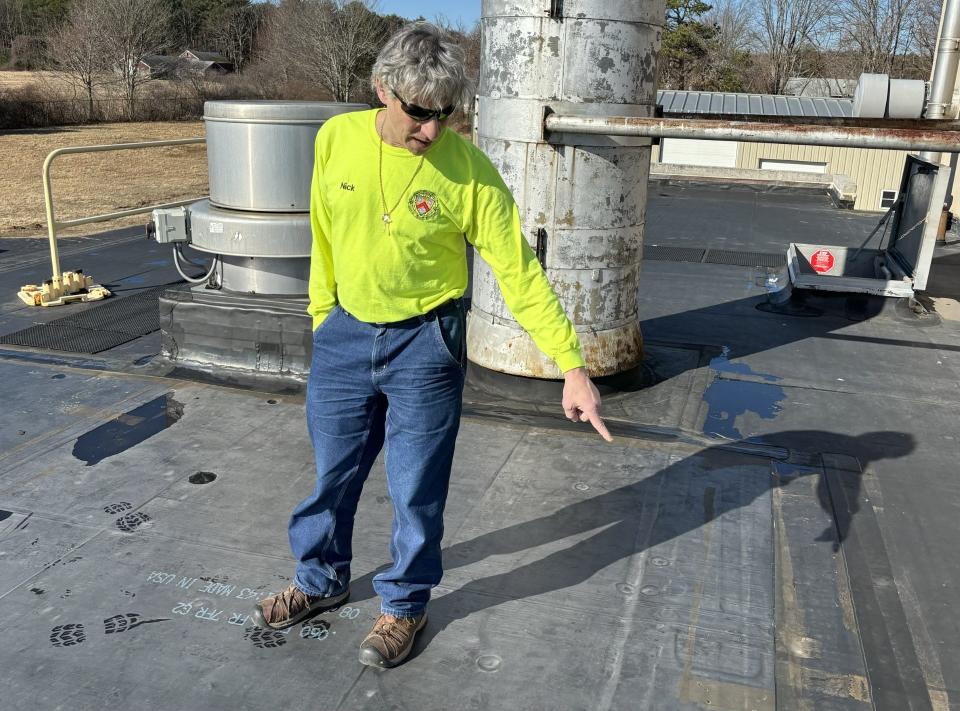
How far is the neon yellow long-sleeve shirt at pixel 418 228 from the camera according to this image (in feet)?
7.93

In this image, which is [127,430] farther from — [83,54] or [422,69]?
[83,54]

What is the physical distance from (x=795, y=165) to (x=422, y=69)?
19.2 meters

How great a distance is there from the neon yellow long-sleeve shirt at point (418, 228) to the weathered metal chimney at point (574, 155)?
2251mm

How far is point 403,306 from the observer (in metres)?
2.50

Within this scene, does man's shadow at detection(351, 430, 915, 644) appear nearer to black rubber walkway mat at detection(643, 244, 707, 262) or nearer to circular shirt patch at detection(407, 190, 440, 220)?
circular shirt patch at detection(407, 190, 440, 220)

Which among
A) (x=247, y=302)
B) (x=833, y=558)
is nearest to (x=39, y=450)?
(x=247, y=302)

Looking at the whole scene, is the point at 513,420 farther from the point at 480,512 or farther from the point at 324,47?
the point at 324,47

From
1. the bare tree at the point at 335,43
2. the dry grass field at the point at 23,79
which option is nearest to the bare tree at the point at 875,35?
the bare tree at the point at 335,43

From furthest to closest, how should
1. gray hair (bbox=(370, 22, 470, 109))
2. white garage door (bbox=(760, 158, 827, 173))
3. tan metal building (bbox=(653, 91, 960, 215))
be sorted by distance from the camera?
white garage door (bbox=(760, 158, 827, 173)), tan metal building (bbox=(653, 91, 960, 215)), gray hair (bbox=(370, 22, 470, 109))

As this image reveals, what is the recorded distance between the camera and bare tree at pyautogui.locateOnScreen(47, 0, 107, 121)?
34344 mm

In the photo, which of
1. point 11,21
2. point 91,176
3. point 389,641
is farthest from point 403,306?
point 11,21

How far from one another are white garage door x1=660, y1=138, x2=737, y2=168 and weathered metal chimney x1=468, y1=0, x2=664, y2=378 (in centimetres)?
1579

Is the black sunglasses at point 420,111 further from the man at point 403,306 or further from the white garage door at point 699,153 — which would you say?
the white garage door at point 699,153

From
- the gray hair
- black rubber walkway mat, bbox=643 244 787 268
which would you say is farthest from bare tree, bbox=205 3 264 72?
the gray hair
